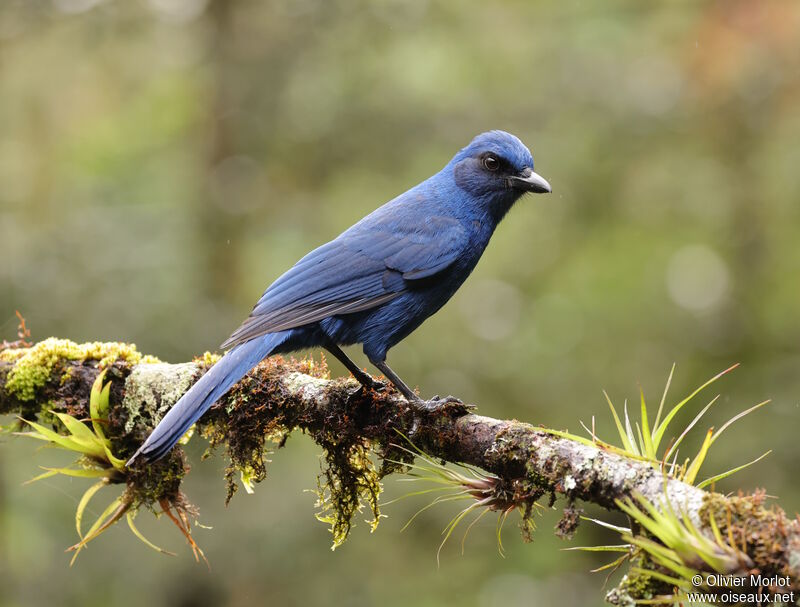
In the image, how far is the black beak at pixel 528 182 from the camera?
449 centimetres

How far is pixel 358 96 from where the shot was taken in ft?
23.7

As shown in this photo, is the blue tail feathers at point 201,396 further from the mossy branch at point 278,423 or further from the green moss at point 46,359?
the green moss at point 46,359

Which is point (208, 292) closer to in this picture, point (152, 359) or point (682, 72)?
point (152, 359)

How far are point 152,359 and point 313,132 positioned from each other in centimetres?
401

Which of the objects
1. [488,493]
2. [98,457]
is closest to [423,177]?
[98,457]

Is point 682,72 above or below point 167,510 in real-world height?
Result: above

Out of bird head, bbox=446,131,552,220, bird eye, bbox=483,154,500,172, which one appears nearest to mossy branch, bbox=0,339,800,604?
bird head, bbox=446,131,552,220

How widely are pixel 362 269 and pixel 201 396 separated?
1.30 m

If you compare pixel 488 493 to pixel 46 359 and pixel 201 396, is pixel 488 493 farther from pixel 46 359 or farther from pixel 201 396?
pixel 46 359

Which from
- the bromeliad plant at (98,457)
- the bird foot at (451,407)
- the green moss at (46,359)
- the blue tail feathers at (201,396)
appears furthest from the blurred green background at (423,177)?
the bird foot at (451,407)

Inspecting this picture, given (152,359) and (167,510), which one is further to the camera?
(152,359)

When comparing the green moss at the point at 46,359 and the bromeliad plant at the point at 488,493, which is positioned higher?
the green moss at the point at 46,359

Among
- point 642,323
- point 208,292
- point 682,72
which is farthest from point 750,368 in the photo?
point 208,292

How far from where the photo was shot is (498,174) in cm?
459
